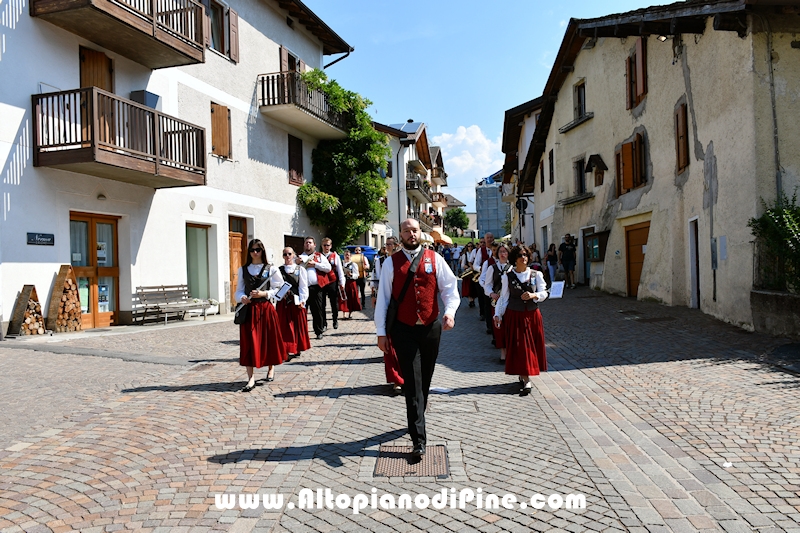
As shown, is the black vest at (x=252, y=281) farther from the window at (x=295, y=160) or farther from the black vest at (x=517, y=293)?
the window at (x=295, y=160)

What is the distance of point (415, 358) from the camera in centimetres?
511

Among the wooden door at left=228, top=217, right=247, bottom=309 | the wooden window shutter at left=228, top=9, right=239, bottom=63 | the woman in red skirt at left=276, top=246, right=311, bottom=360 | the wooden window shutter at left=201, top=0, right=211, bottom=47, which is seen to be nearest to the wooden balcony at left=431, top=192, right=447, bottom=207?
the wooden door at left=228, top=217, right=247, bottom=309

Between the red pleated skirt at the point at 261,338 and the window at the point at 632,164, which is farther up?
the window at the point at 632,164

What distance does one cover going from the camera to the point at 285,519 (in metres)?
3.84

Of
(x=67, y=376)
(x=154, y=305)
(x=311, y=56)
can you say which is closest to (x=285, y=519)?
(x=67, y=376)

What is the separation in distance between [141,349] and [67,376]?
2485 mm

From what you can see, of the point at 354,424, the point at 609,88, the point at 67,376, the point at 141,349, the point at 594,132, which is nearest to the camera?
the point at 354,424

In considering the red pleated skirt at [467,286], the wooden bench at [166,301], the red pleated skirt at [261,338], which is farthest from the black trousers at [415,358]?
the red pleated skirt at [467,286]

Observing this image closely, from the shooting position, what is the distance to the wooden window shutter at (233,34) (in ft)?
62.9

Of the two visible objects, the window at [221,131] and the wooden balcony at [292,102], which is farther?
the wooden balcony at [292,102]

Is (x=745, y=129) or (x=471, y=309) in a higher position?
(x=745, y=129)

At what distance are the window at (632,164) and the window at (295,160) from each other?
36.6 ft

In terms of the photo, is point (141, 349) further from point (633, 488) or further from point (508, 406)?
point (633, 488)

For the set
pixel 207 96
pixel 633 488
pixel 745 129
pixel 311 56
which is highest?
pixel 311 56
